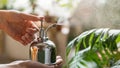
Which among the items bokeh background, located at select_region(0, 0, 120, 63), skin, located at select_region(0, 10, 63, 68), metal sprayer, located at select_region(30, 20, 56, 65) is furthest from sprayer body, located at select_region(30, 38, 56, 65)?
bokeh background, located at select_region(0, 0, 120, 63)

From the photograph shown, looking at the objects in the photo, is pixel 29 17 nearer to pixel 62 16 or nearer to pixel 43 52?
pixel 43 52

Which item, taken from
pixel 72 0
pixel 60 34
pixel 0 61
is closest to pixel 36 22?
pixel 72 0

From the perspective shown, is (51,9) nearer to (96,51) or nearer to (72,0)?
(72,0)

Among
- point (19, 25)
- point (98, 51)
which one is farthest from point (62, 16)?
point (98, 51)

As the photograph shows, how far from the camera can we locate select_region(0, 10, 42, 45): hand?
115 centimetres

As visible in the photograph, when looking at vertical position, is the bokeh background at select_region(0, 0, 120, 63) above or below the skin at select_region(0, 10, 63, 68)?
below

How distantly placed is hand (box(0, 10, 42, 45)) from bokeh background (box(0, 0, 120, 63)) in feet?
1.81

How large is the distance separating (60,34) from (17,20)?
1.71 m

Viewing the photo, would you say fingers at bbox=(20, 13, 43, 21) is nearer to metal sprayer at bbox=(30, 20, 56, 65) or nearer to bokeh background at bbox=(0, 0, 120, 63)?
metal sprayer at bbox=(30, 20, 56, 65)

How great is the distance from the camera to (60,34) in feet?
9.55

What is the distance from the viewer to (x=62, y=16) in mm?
2295

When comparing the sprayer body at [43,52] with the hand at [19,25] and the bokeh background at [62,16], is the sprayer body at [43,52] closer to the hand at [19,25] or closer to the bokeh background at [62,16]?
the hand at [19,25]

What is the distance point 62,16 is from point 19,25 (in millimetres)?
1099

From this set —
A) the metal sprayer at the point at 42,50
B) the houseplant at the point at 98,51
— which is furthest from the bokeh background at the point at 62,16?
the metal sprayer at the point at 42,50
